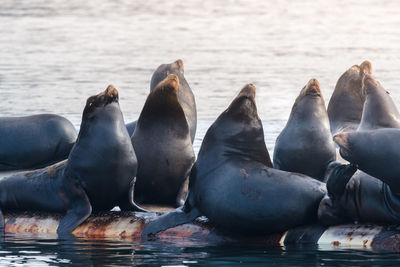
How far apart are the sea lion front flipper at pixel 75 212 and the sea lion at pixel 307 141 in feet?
7.20

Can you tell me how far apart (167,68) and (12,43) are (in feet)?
55.5

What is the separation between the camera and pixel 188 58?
76.7ft

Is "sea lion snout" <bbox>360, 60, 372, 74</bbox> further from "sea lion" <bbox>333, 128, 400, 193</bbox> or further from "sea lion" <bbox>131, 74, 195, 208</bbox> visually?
"sea lion" <bbox>333, 128, 400, 193</bbox>

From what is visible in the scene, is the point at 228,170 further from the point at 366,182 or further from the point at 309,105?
the point at 309,105

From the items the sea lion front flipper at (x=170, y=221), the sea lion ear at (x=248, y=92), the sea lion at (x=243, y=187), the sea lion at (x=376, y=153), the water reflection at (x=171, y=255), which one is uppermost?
the sea lion ear at (x=248, y=92)

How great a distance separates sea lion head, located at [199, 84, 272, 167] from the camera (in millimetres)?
7812

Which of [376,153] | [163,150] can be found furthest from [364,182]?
[163,150]

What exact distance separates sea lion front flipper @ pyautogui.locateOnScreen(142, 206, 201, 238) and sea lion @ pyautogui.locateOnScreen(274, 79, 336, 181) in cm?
186

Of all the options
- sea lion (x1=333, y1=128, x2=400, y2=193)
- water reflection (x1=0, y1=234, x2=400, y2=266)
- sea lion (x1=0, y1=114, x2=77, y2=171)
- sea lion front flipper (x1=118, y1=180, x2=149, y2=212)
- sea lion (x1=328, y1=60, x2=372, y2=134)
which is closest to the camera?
water reflection (x1=0, y1=234, x2=400, y2=266)

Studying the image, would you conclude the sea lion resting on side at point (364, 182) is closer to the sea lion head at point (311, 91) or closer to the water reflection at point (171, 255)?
the water reflection at point (171, 255)

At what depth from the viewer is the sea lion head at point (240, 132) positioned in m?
7.81

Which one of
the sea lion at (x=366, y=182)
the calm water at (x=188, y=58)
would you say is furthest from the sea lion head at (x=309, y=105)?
the calm water at (x=188, y=58)

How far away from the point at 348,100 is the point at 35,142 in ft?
12.2

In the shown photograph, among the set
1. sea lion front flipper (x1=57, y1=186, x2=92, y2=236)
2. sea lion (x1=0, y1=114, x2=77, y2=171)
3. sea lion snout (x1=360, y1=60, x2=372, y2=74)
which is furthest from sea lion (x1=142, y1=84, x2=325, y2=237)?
sea lion (x1=0, y1=114, x2=77, y2=171)
